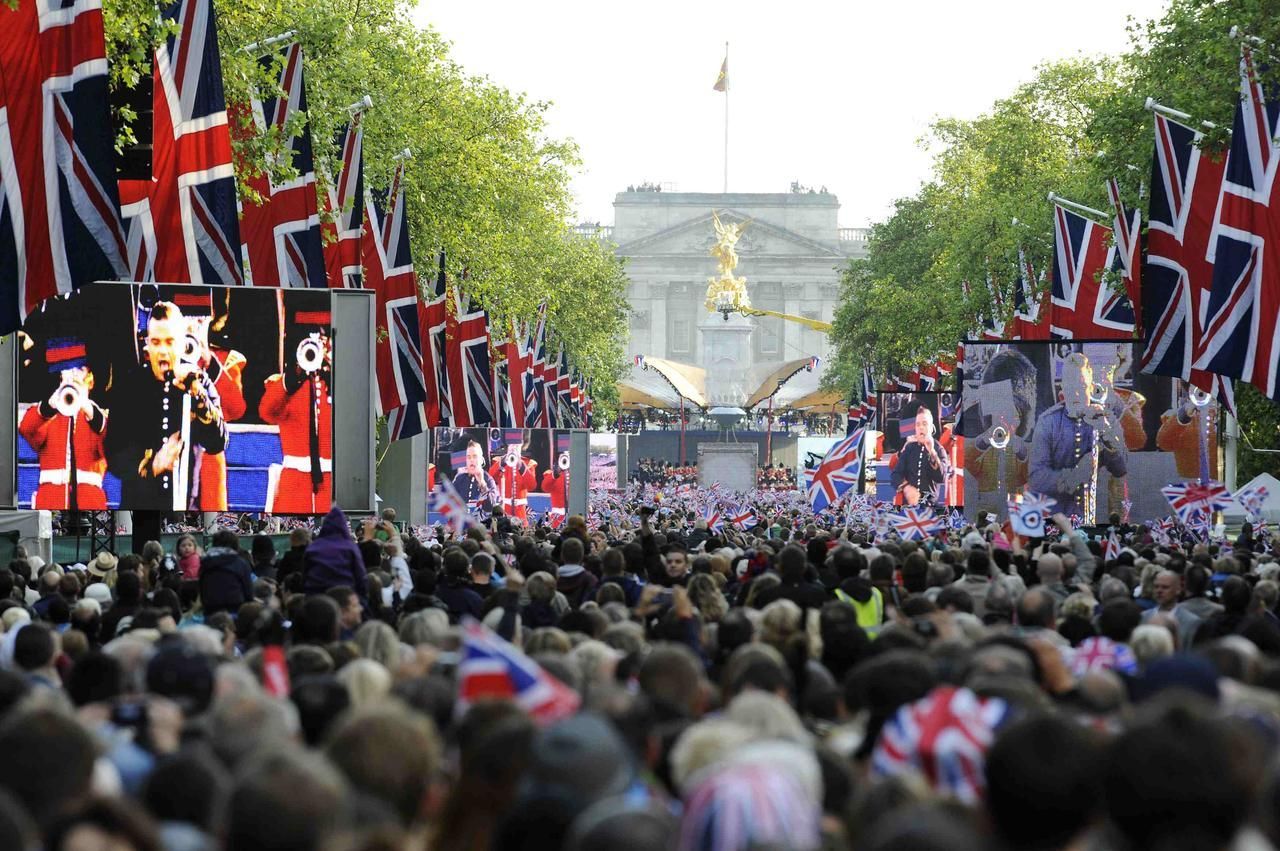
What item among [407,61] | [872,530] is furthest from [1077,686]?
[407,61]

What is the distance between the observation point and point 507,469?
125 ft

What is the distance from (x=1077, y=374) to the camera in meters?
26.3

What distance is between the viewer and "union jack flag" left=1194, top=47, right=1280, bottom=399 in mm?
19969

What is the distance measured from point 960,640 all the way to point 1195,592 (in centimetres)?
465

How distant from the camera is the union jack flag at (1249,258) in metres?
20.0

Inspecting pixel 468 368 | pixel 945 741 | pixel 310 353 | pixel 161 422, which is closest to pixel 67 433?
pixel 161 422

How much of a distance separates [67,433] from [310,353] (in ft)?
6.70

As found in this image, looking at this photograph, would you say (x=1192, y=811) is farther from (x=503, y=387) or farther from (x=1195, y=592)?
(x=503, y=387)

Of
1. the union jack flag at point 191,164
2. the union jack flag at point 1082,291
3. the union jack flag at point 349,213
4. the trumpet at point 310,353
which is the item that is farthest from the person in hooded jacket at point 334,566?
the union jack flag at point 1082,291

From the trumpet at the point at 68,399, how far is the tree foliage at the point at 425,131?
4148mm

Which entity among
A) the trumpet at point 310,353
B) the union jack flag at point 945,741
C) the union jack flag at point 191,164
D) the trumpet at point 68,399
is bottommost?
the union jack flag at point 945,741

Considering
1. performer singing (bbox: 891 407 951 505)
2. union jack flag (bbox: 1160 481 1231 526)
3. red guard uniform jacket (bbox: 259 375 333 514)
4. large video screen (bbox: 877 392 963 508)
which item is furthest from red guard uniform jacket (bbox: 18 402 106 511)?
performer singing (bbox: 891 407 951 505)

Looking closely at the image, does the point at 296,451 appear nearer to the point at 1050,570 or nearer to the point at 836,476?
the point at 1050,570

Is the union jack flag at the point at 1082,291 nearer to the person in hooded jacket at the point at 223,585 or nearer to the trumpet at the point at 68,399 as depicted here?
the trumpet at the point at 68,399
